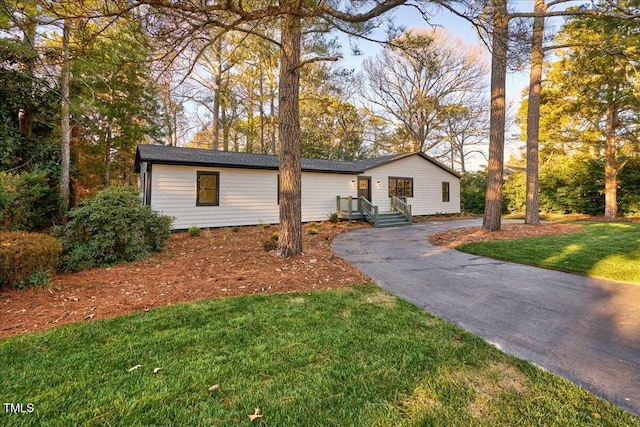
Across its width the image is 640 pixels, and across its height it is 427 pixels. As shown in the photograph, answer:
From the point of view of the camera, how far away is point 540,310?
3564 millimetres

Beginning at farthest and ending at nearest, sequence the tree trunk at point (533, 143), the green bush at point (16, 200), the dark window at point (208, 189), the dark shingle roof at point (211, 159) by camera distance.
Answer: the dark window at point (208, 189), the tree trunk at point (533, 143), the dark shingle roof at point (211, 159), the green bush at point (16, 200)

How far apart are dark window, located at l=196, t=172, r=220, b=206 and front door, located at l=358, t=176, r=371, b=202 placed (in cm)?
723

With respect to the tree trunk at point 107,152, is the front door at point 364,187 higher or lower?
lower

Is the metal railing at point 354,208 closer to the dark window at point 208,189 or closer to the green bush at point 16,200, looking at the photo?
the dark window at point 208,189

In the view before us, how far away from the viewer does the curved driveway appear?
2.36 m

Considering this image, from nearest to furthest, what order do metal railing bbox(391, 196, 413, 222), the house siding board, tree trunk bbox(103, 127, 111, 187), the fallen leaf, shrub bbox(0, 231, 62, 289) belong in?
the fallen leaf → shrub bbox(0, 231, 62, 289) → the house siding board → tree trunk bbox(103, 127, 111, 187) → metal railing bbox(391, 196, 413, 222)

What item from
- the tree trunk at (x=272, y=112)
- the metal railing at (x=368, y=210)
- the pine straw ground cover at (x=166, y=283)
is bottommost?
the pine straw ground cover at (x=166, y=283)

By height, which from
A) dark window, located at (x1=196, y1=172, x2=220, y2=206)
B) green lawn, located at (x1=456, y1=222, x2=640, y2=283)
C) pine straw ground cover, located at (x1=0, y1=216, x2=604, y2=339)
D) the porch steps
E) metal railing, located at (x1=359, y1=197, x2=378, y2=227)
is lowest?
pine straw ground cover, located at (x1=0, y1=216, x2=604, y2=339)

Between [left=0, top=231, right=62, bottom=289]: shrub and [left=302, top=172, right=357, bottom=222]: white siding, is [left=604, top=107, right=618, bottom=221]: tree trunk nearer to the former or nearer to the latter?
[left=302, top=172, right=357, bottom=222]: white siding

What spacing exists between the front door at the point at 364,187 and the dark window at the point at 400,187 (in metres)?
1.47

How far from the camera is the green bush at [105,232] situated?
18.2 ft

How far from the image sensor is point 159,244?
6941mm

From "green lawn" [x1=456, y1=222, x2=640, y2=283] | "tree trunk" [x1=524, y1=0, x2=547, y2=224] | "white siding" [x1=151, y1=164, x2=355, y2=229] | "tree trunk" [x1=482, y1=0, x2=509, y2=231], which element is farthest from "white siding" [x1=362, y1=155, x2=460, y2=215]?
"green lawn" [x1=456, y1=222, x2=640, y2=283]

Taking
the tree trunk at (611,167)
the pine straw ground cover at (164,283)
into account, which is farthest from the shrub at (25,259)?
the tree trunk at (611,167)
